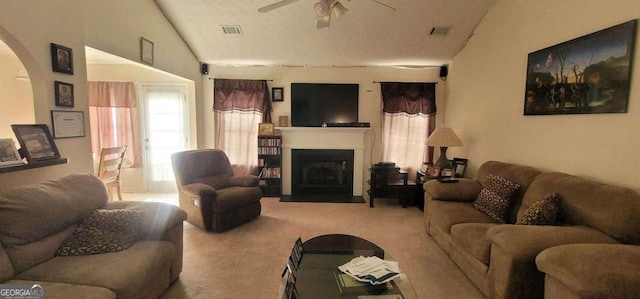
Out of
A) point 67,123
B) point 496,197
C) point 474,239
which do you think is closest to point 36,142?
point 67,123

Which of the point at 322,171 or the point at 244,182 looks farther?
the point at 322,171

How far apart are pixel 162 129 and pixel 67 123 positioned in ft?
8.51

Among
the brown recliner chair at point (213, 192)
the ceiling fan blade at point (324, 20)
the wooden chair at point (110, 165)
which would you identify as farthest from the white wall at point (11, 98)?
→ the ceiling fan blade at point (324, 20)

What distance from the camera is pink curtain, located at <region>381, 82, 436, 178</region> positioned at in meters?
4.73

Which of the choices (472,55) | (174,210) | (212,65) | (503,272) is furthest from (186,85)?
(503,272)

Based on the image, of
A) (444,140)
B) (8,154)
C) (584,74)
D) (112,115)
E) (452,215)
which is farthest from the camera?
(112,115)

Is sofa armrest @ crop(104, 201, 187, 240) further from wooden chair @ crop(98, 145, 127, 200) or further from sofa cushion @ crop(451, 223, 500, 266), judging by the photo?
sofa cushion @ crop(451, 223, 500, 266)

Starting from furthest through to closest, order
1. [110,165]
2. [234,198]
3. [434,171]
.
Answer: [434,171]
[110,165]
[234,198]

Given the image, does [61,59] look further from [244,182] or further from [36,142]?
[244,182]

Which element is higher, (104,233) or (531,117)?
(531,117)

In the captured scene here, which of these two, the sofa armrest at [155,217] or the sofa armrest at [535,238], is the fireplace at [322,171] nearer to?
the sofa armrest at [155,217]

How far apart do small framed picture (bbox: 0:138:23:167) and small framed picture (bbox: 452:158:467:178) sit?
4.58m

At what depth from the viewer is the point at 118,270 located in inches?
63.1

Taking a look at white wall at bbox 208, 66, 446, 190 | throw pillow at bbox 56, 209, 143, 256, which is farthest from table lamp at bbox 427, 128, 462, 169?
throw pillow at bbox 56, 209, 143, 256
